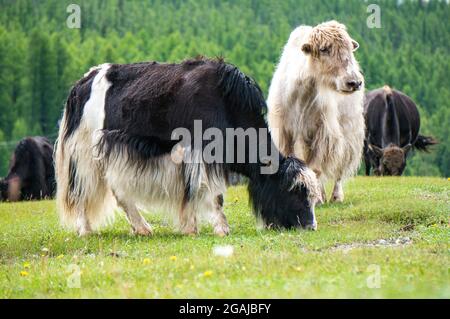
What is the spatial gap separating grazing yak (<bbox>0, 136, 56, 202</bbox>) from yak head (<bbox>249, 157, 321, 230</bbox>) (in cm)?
1522

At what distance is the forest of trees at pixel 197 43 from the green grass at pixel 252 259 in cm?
5856

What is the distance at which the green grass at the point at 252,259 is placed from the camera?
6625mm

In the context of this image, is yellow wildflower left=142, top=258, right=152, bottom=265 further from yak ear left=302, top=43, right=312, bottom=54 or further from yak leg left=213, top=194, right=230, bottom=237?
yak ear left=302, top=43, right=312, bottom=54

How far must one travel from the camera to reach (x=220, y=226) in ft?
32.6

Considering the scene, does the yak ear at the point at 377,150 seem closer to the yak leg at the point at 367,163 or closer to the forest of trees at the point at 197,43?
the yak leg at the point at 367,163

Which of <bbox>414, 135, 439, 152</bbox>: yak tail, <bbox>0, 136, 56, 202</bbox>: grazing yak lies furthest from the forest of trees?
<bbox>414, 135, 439, 152</bbox>: yak tail

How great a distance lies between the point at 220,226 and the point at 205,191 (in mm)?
442

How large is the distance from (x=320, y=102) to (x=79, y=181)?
3.31 meters

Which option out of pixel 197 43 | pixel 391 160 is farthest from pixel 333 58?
pixel 197 43

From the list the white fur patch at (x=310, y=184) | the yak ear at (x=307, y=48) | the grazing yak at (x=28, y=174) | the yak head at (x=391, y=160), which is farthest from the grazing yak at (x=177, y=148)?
the grazing yak at (x=28, y=174)

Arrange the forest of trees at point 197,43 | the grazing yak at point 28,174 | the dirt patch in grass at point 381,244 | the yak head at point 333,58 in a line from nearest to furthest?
the dirt patch in grass at point 381,244 → the yak head at point 333,58 → the grazing yak at point 28,174 → the forest of trees at point 197,43

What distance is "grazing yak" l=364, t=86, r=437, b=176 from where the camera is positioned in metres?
20.2

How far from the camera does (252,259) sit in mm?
7805

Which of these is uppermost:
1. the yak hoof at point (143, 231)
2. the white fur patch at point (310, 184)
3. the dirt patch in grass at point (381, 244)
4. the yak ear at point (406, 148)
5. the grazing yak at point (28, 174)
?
the white fur patch at point (310, 184)
